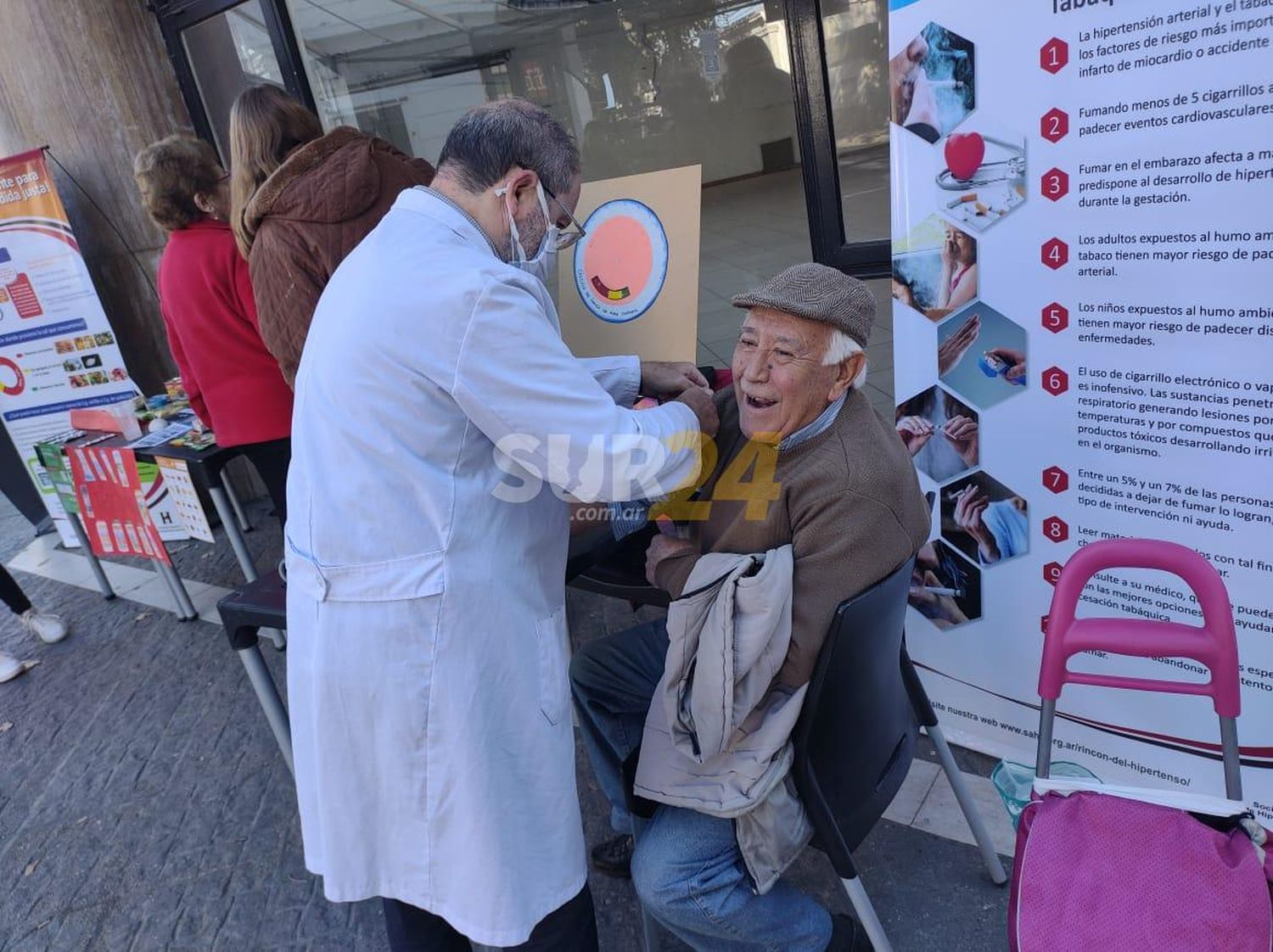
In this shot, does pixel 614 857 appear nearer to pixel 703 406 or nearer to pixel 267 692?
pixel 267 692

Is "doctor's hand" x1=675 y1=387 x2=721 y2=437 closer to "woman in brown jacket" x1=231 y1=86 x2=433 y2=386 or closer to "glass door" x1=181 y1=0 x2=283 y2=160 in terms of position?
"woman in brown jacket" x1=231 y1=86 x2=433 y2=386

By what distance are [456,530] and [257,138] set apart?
1808 mm

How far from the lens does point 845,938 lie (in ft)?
5.49

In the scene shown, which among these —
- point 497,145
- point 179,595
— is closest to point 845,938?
point 497,145

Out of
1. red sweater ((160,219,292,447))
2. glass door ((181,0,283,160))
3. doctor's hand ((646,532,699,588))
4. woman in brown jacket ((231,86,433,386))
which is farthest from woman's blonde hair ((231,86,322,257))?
glass door ((181,0,283,160))

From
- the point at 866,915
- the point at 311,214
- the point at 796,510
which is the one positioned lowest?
the point at 866,915

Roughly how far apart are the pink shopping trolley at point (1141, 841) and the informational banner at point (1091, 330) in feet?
1.73

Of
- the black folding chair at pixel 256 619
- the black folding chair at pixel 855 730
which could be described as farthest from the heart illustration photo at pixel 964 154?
the black folding chair at pixel 256 619

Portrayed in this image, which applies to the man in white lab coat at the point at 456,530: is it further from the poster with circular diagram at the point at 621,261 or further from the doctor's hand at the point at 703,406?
the poster with circular diagram at the point at 621,261

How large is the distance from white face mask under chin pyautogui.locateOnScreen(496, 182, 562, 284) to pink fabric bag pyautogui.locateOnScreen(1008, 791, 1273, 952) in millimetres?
1260

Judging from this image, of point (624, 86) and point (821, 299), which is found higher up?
point (624, 86)

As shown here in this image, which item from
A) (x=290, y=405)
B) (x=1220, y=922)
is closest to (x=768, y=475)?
(x=1220, y=922)

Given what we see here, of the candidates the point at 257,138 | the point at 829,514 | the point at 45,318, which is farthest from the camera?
the point at 45,318

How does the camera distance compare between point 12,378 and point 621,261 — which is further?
point 12,378
